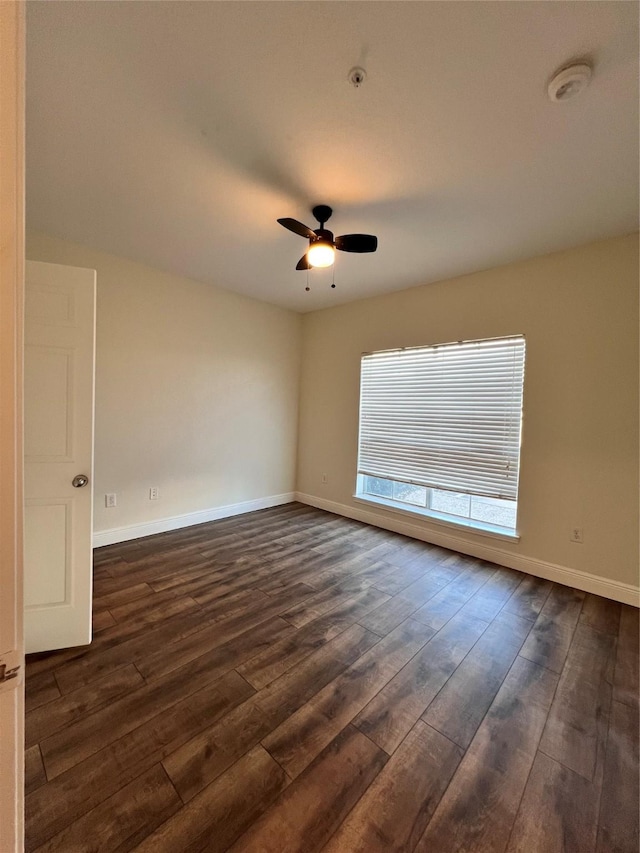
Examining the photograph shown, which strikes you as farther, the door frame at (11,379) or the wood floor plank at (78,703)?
the wood floor plank at (78,703)

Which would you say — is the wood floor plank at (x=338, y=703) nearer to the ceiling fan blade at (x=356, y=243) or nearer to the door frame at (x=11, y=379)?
the door frame at (x=11, y=379)

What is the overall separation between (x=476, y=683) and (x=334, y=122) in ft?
9.62

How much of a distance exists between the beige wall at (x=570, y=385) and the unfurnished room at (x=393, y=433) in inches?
1.0

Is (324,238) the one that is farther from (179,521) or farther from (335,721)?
(179,521)

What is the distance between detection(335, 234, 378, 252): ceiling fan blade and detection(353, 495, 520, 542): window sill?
8.88 ft

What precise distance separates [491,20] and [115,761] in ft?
10.1

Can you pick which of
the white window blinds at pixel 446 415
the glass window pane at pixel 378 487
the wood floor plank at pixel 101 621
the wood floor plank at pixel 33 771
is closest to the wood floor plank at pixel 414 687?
the wood floor plank at pixel 33 771

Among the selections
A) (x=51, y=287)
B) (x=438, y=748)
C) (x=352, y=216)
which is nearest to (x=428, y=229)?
(x=352, y=216)

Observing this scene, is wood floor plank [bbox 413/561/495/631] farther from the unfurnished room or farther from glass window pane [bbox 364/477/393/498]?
glass window pane [bbox 364/477/393/498]

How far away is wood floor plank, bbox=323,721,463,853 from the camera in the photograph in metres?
1.09

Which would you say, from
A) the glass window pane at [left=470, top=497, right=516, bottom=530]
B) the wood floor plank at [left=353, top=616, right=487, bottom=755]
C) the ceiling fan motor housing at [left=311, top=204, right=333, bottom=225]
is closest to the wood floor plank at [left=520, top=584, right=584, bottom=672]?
the wood floor plank at [left=353, top=616, right=487, bottom=755]

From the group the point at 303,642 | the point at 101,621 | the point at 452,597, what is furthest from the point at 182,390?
the point at 452,597

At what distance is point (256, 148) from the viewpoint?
178cm

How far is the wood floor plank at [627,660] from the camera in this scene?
66.9 inches
